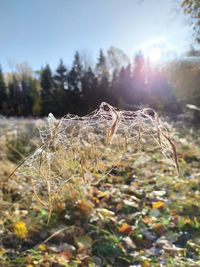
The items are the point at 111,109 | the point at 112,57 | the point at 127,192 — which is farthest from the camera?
the point at 112,57

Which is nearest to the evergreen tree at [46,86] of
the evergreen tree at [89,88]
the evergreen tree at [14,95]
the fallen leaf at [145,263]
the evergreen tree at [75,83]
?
the evergreen tree at [75,83]

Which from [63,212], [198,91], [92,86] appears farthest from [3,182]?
[92,86]

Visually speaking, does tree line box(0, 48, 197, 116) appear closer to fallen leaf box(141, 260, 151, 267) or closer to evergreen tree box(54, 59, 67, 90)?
evergreen tree box(54, 59, 67, 90)

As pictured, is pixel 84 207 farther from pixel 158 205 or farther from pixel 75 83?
pixel 75 83

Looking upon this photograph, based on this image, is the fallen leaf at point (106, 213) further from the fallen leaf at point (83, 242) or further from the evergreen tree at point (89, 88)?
the evergreen tree at point (89, 88)

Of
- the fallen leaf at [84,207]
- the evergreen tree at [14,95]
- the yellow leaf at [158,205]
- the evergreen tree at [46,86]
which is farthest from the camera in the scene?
the evergreen tree at [14,95]

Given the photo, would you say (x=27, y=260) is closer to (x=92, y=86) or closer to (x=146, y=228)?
(x=146, y=228)
